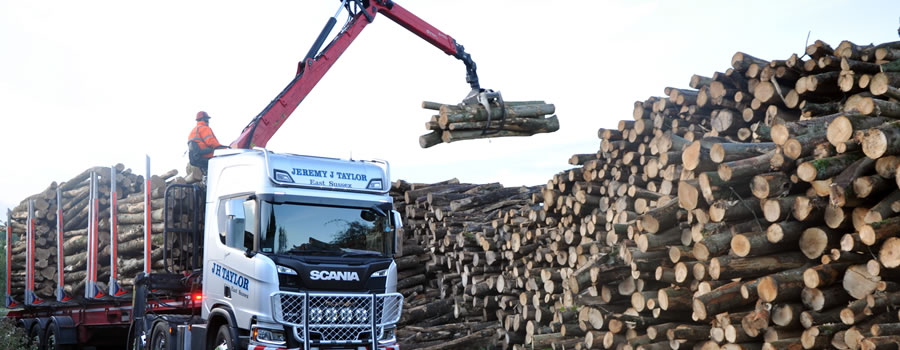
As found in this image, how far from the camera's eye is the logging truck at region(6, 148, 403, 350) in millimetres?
9234

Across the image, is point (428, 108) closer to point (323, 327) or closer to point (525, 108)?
point (525, 108)

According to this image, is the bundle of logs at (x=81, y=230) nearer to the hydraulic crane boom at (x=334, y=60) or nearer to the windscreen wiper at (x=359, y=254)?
the hydraulic crane boom at (x=334, y=60)

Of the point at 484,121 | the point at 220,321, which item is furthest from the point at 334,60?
the point at 220,321

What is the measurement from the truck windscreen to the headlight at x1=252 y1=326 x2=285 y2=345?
93cm

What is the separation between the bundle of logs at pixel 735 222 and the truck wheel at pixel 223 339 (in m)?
3.98

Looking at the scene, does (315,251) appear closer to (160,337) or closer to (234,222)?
(234,222)

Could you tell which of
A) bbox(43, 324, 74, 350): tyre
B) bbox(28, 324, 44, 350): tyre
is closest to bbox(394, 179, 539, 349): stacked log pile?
bbox(43, 324, 74, 350): tyre

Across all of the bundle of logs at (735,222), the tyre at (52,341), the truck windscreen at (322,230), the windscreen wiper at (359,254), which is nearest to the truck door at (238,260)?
the truck windscreen at (322,230)

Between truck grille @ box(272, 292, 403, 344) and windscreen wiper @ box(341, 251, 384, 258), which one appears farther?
windscreen wiper @ box(341, 251, 384, 258)

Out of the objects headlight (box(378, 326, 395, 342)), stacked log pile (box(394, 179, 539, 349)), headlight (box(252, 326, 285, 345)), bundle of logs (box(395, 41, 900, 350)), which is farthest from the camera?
stacked log pile (box(394, 179, 539, 349))

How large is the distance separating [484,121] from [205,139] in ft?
14.4

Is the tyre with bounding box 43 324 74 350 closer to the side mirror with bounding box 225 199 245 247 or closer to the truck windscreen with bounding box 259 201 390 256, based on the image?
the side mirror with bounding box 225 199 245 247

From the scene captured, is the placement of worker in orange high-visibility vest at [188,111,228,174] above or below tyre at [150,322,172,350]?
above

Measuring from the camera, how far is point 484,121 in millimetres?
12742
